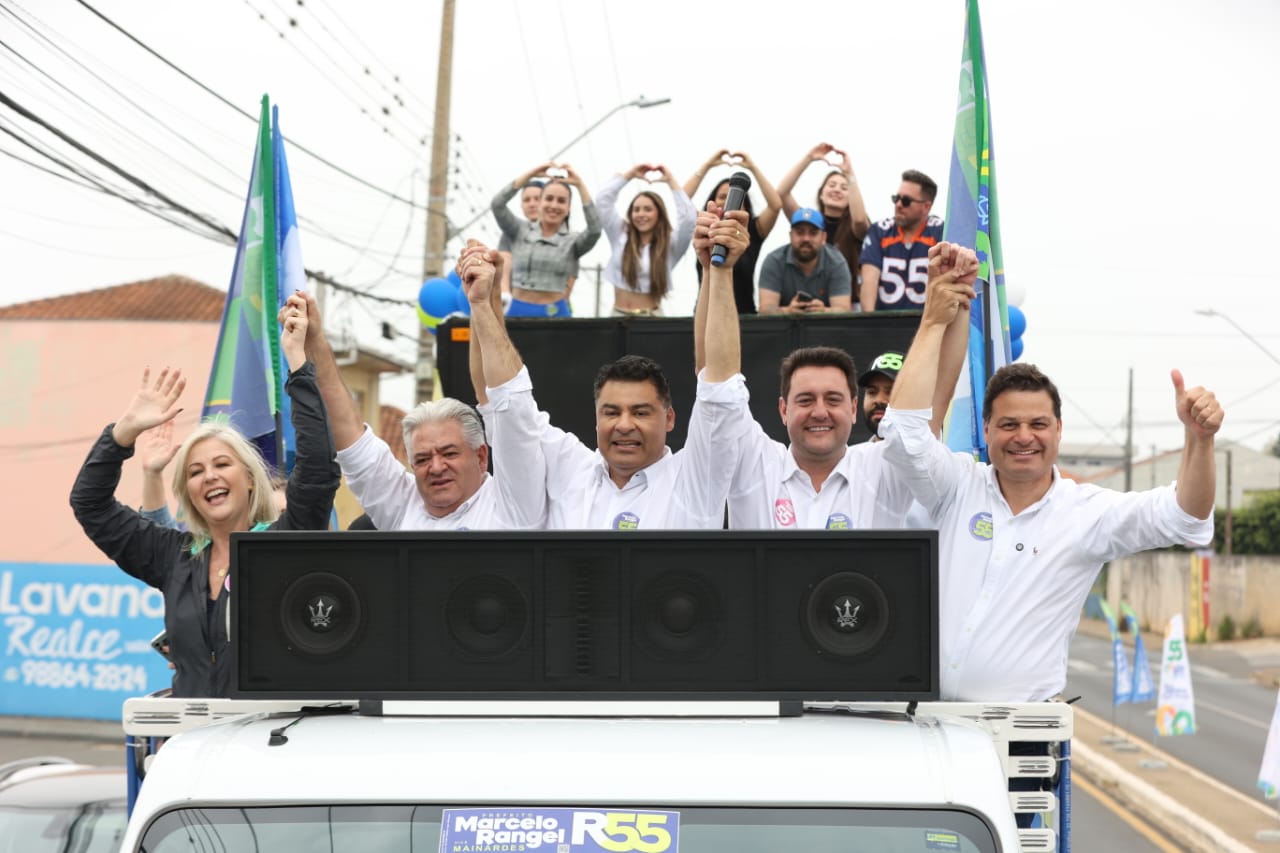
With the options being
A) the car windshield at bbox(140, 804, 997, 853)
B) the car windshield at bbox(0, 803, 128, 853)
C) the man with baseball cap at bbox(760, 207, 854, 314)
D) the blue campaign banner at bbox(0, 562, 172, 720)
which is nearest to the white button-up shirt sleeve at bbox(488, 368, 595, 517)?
the car windshield at bbox(140, 804, 997, 853)

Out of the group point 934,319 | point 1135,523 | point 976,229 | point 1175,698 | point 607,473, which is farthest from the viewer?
point 1175,698

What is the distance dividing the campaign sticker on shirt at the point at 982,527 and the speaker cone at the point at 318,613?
1607 millimetres

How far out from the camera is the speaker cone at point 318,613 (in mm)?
3012

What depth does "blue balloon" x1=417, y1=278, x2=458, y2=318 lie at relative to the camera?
25.3 ft

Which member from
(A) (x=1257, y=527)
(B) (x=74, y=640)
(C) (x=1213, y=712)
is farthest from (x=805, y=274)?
(A) (x=1257, y=527)

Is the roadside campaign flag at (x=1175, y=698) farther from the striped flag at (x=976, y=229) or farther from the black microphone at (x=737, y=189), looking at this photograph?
the black microphone at (x=737, y=189)

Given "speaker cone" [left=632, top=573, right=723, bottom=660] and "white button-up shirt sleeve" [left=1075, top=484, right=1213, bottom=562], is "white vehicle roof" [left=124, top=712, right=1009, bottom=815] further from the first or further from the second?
"white button-up shirt sleeve" [left=1075, top=484, right=1213, bottom=562]

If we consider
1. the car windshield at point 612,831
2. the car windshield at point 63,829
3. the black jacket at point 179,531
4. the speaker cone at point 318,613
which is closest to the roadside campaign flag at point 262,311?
the black jacket at point 179,531

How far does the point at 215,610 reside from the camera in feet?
12.8

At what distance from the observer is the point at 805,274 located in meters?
6.80

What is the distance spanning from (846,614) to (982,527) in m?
0.88

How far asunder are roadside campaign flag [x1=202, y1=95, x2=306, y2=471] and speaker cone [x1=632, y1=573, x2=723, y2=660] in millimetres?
2920

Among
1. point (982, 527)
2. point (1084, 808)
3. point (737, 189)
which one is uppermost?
point (737, 189)

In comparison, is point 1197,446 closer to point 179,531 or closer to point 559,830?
point 559,830
